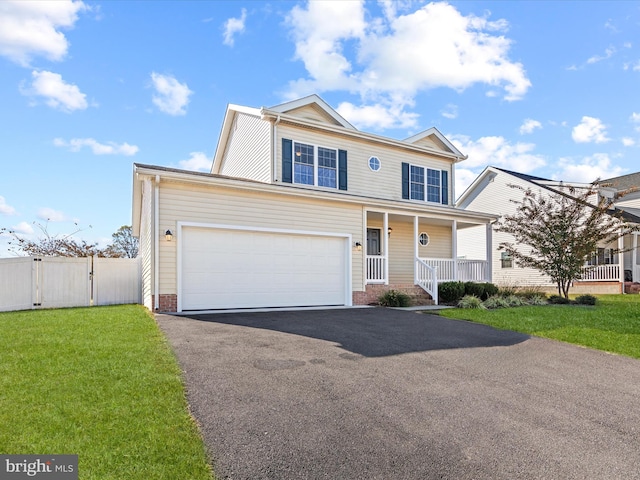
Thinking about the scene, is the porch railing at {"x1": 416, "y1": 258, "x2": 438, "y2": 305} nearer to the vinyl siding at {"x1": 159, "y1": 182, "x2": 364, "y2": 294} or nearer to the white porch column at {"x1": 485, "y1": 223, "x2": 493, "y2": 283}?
the vinyl siding at {"x1": 159, "y1": 182, "x2": 364, "y2": 294}

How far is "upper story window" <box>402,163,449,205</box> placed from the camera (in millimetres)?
15711

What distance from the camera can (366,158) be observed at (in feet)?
49.1

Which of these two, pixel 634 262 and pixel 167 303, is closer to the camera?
pixel 167 303

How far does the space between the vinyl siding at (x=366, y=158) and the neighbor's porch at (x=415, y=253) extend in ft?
4.45

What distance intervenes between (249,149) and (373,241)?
20.0 ft

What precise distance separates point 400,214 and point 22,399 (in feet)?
38.1

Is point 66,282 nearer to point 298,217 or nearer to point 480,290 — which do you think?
point 298,217

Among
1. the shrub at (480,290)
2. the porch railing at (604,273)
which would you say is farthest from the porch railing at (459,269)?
the porch railing at (604,273)

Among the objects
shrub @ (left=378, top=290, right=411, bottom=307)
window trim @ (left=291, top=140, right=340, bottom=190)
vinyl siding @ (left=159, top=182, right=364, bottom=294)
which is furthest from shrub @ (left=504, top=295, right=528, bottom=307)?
window trim @ (left=291, top=140, right=340, bottom=190)

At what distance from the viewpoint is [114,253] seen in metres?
23.7

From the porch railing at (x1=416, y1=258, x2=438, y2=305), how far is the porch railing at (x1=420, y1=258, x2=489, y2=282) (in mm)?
241

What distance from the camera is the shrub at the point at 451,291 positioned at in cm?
1294

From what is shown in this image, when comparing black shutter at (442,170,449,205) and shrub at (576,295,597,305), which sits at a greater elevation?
black shutter at (442,170,449,205)

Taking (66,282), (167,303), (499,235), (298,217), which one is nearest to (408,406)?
(167,303)
